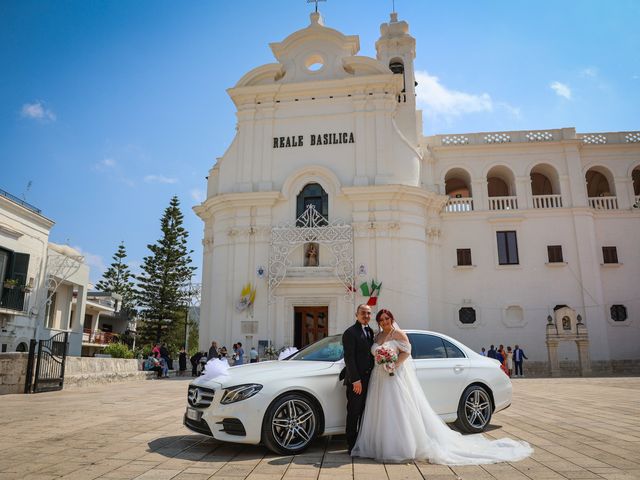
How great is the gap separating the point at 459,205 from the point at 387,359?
2314 cm

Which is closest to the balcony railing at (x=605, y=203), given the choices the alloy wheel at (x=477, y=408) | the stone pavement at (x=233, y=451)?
the stone pavement at (x=233, y=451)

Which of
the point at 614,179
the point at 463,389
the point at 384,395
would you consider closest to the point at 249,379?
the point at 384,395

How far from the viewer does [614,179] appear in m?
27.2

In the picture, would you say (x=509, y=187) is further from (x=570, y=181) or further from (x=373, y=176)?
(x=373, y=176)

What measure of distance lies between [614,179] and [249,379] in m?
28.6

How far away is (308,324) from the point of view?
78.3 ft

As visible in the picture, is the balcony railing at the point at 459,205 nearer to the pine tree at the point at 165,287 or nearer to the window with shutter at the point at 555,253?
the window with shutter at the point at 555,253

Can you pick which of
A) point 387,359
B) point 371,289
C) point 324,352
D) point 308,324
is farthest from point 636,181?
point 387,359

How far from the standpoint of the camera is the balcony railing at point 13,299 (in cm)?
2150

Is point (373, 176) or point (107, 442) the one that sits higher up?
point (373, 176)

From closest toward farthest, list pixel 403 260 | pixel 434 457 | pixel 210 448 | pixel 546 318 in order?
pixel 434 457, pixel 210 448, pixel 403 260, pixel 546 318

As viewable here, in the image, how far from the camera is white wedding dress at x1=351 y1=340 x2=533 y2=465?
5.37 m

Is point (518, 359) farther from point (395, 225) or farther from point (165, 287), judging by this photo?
point (165, 287)

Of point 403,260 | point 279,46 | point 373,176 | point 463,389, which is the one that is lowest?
point 463,389
